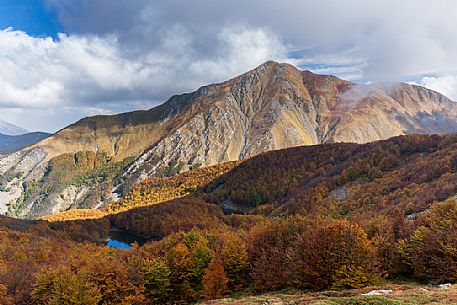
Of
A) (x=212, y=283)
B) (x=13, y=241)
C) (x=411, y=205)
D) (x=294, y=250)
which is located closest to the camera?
(x=294, y=250)

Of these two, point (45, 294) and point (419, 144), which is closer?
point (45, 294)

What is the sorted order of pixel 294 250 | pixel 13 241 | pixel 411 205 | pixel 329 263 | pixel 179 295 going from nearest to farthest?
pixel 329 263 < pixel 294 250 < pixel 179 295 < pixel 411 205 < pixel 13 241

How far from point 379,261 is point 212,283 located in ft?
86.1

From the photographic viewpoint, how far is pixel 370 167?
16812 cm

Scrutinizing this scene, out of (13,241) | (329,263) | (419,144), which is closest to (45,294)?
(329,263)

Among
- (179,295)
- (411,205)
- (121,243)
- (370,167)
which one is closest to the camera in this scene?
(179,295)

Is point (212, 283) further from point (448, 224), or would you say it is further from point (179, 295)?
point (448, 224)

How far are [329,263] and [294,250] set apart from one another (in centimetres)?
823

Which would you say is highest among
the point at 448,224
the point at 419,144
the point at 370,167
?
the point at 419,144

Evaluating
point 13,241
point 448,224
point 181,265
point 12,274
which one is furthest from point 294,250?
point 13,241

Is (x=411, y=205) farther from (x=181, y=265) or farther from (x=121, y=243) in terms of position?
(x=121, y=243)

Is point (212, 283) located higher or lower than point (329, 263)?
lower

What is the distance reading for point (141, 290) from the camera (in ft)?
183

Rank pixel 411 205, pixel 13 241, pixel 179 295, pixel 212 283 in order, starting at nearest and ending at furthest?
pixel 212 283, pixel 179 295, pixel 411 205, pixel 13 241
